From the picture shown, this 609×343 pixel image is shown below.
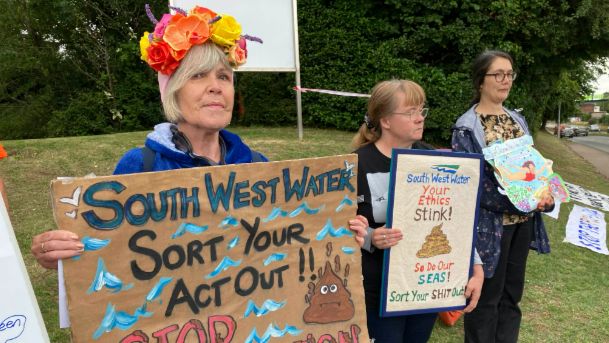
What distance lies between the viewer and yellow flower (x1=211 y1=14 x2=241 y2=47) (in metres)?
1.69

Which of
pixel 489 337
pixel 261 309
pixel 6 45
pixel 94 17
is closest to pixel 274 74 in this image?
pixel 94 17

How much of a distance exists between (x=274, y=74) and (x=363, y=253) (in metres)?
11.8

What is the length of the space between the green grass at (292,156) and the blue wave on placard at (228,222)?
2318mm

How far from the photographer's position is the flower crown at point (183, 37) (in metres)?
1.63

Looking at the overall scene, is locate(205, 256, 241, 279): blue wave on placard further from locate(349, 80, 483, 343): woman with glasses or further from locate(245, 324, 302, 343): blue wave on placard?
locate(349, 80, 483, 343): woman with glasses

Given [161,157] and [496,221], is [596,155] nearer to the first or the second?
[496,221]

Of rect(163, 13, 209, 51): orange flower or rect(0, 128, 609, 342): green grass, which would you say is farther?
rect(0, 128, 609, 342): green grass

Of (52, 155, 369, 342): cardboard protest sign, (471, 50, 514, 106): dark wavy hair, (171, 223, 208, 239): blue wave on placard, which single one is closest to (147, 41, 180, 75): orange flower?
(52, 155, 369, 342): cardboard protest sign

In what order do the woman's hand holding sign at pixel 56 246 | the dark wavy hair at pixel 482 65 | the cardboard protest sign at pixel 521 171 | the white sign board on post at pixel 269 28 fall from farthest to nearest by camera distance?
1. the white sign board on post at pixel 269 28
2. the dark wavy hair at pixel 482 65
3. the cardboard protest sign at pixel 521 171
4. the woman's hand holding sign at pixel 56 246

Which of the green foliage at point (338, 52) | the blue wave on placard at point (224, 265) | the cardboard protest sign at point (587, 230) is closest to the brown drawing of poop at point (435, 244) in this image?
the blue wave on placard at point (224, 265)

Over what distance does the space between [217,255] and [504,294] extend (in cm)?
222

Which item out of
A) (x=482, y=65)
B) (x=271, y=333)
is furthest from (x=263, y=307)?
(x=482, y=65)

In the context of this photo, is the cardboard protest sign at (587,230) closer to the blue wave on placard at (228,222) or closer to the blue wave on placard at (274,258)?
the blue wave on placard at (274,258)

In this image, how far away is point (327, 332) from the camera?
70.5 inches
